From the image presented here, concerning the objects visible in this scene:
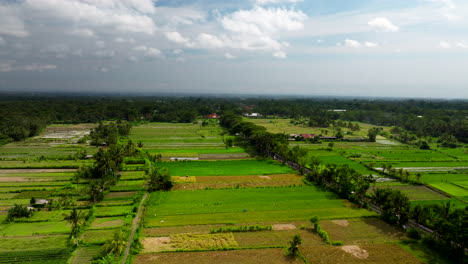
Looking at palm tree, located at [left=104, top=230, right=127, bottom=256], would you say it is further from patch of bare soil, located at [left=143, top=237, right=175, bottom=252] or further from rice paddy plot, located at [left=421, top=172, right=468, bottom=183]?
rice paddy plot, located at [left=421, top=172, right=468, bottom=183]

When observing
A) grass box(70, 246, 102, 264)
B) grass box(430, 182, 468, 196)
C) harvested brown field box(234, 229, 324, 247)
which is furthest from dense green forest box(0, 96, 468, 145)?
harvested brown field box(234, 229, 324, 247)

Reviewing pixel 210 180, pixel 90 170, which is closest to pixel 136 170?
pixel 90 170

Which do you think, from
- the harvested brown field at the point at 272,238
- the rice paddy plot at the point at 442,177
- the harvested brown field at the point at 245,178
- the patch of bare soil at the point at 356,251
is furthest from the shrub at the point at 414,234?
the rice paddy plot at the point at 442,177

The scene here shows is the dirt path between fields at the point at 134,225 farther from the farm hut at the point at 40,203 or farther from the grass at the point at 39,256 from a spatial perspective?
the farm hut at the point at 40,203

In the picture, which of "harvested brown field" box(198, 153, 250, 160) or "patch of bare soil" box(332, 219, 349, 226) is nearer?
"patch of bare soil" box(332, 219, 349, 226)

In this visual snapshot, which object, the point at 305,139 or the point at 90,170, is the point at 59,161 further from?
the point at 305,139

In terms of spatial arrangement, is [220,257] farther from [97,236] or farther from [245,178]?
[245,178]

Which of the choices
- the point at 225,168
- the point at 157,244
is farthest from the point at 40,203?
the point at 225,168
